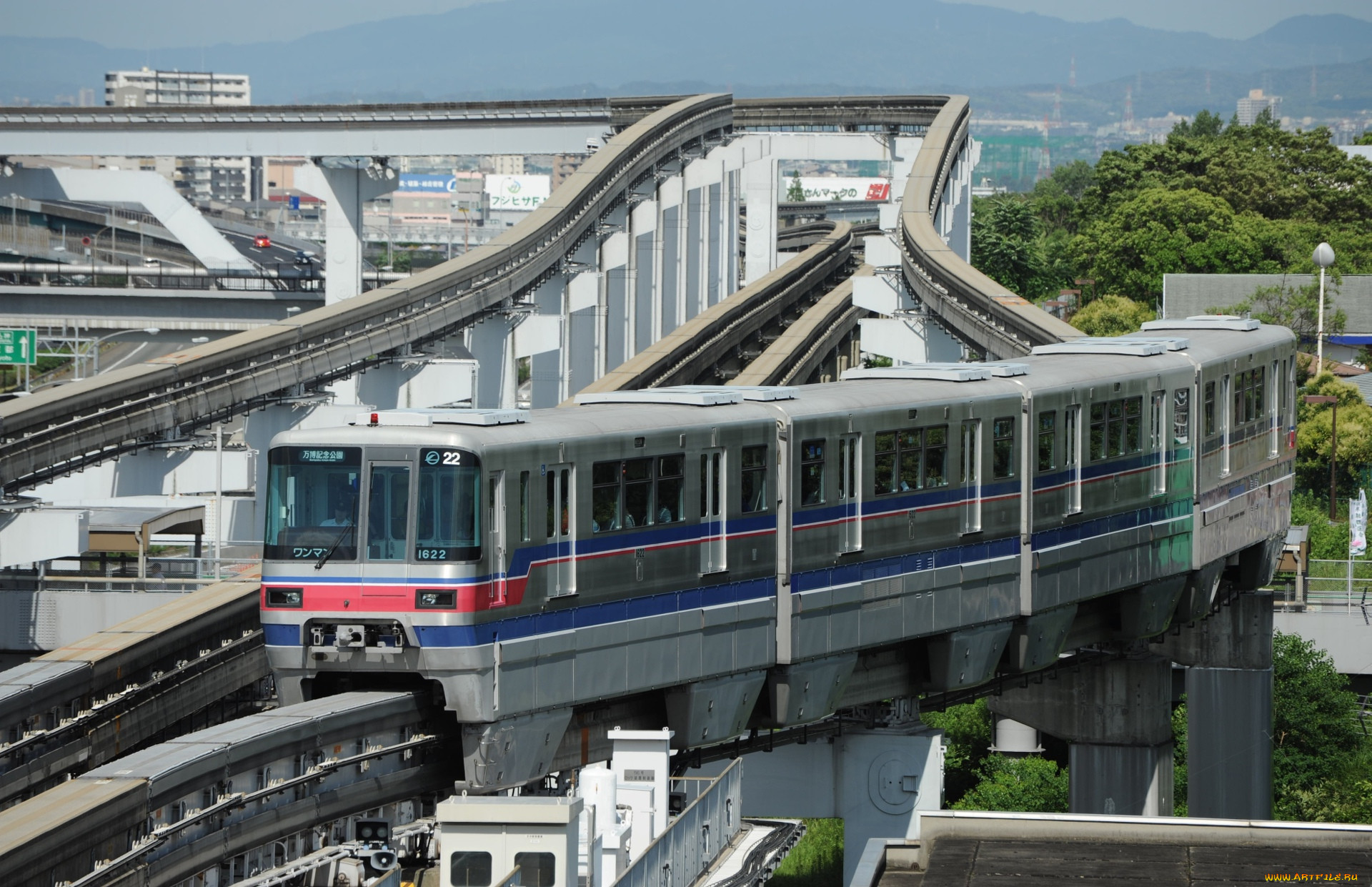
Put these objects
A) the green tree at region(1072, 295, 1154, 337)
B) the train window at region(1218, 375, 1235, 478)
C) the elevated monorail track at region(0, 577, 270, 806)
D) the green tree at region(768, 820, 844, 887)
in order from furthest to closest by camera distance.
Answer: the green tree at region(1072, 295, 1154, 337)
the green tree at region(768, 820, 844, 887)
the train window at region(1218, 375, 1235, 478)
the elevated monorail track at region(0, 577, 270, 806)

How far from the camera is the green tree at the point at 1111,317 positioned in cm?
7169

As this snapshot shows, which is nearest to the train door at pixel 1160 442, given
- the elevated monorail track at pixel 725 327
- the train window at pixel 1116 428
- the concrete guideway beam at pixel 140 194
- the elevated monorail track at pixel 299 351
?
the train window at pixel 1116 428

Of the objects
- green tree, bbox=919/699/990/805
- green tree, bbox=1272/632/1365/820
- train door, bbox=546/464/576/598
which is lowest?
green tree, bbox=919/699/990/805

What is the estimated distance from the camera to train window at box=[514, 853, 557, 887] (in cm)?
1352

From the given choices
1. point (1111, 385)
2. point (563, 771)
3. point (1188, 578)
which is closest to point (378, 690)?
point (563, 771)

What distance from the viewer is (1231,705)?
32156 millimetres

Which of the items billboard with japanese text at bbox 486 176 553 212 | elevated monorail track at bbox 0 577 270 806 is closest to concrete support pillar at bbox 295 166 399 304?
elevated monorail track at bbox 0 577 270 806

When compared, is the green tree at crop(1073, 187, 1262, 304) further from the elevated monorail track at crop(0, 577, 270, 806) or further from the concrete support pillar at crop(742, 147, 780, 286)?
the elevated monorail track at crop(0, 577, 270, 806)

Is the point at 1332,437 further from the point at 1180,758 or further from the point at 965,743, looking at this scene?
the point at 1180,758

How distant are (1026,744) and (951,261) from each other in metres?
11.6

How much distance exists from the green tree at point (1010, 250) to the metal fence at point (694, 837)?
77.0 m

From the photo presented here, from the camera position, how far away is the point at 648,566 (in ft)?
57.7

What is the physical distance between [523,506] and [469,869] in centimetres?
357

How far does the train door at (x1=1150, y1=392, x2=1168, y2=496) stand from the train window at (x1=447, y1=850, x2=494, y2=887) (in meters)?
13.4
